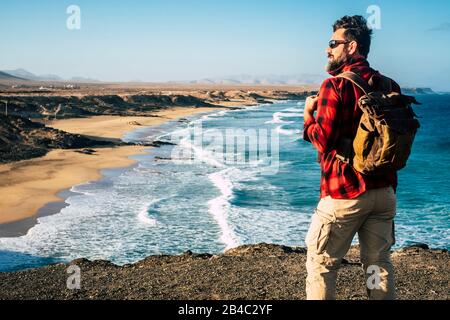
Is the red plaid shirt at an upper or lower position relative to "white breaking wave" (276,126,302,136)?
upper

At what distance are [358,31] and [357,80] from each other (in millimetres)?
413

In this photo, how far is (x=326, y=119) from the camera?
3.27 m

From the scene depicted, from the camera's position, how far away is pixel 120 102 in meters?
73.4

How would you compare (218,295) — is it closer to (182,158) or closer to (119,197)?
(119,197)

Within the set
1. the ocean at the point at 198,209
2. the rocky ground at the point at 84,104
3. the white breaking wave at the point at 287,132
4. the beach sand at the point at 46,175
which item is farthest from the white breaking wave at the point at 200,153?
the rocky ground at the point at 84,104

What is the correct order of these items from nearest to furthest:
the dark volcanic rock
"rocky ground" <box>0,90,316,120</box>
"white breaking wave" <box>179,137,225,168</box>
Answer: the dark volcanic rock
"white breaking wave" <box>179,137,225,168</box>
"rocky ground" <box>0,90,316,120</box>

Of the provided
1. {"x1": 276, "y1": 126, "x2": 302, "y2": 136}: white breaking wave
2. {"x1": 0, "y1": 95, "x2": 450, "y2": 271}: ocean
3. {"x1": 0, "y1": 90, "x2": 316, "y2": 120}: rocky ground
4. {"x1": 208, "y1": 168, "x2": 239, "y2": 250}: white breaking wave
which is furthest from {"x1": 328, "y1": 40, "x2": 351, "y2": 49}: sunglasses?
{"x1": 0, "y1": 90, "x2": 316, "y2": 120}: rocky ground

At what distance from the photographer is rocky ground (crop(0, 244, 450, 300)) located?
256 inches

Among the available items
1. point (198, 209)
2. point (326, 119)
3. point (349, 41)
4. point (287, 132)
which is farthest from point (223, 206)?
point (287, 132)

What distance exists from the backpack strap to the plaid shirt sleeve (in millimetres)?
108

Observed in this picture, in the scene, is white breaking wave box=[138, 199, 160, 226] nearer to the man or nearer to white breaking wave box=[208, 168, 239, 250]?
white breaking wave box=[208, 168, 239, 250]

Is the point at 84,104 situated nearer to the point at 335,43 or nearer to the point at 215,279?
the point at 215,279

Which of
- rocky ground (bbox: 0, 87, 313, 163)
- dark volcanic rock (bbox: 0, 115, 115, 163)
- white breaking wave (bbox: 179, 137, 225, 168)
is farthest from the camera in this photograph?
rocky ground (bbox: 0, 87, 313, 163)

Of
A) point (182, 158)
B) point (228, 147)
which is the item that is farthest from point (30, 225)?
point (228, 147)
